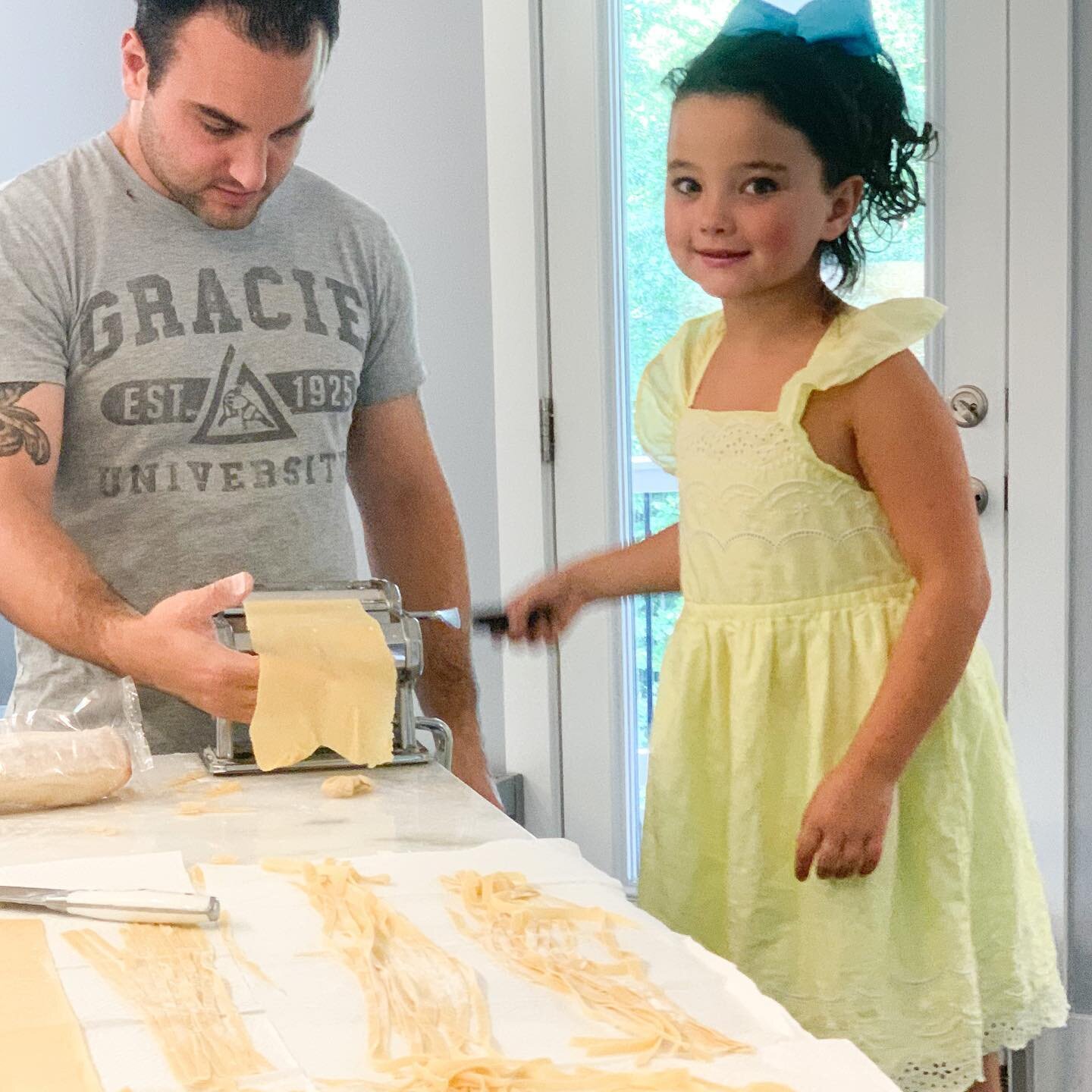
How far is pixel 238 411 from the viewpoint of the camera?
145 centimetres

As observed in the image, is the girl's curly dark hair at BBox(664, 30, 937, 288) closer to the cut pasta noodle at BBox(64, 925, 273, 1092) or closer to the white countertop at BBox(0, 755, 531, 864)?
the white countertop at BBox(0, 755, 531, 864)

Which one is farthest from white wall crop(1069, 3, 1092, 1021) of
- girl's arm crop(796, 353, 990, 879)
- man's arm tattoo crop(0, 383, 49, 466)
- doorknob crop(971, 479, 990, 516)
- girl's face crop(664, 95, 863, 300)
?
man's arm tattoo crop(0, 383, 49, 466)

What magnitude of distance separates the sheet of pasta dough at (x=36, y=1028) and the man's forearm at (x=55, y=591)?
472 millimetres

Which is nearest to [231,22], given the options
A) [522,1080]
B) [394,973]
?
[394,973]

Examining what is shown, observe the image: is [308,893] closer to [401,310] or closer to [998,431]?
[401,310]

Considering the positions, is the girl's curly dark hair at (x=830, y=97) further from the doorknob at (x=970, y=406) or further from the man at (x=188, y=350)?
the doorknob at (x=970, y=406)

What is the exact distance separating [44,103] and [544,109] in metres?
0.87

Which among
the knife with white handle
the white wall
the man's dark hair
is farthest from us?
the white wall

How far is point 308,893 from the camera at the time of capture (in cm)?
88

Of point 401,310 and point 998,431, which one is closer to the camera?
point 401,310

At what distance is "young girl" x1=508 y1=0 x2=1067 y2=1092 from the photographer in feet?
3.83

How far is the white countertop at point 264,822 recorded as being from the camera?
0.98 m

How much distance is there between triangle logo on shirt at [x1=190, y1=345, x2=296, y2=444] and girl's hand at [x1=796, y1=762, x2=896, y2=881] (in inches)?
25.7

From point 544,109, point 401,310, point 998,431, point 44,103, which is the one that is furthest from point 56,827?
point 44,103
